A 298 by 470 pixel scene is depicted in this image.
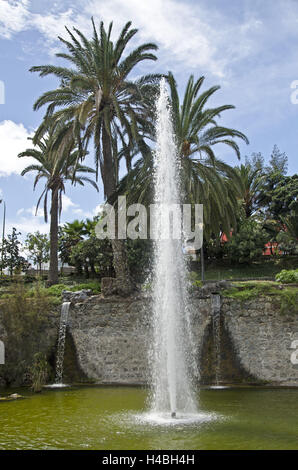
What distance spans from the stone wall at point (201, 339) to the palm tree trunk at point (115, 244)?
573 millimetres

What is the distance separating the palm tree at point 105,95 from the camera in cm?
1684

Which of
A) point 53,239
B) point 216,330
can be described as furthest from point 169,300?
point 53,239

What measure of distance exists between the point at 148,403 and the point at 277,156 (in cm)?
4125

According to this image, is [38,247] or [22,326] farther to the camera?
[38,247]

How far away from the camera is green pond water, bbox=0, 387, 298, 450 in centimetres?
743

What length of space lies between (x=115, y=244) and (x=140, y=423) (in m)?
9.21

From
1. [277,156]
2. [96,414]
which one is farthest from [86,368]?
[277,156]

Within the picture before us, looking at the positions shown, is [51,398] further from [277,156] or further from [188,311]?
[277,156]

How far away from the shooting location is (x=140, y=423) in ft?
29.0

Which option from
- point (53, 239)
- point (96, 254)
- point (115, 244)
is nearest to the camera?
point (115, 244)

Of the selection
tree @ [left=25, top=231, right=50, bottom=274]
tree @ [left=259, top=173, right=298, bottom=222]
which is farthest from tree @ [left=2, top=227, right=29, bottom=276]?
tree @ [left=259, top=173, right=298, bottom=222]

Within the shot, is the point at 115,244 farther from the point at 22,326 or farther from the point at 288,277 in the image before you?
the point at 288,277

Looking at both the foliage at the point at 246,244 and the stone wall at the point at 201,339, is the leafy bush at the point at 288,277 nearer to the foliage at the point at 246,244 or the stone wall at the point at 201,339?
the stone wall at the point at 201,339

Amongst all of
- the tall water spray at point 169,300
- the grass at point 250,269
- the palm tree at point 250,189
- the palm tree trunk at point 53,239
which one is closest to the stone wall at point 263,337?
the tall water spray at point 169,300
